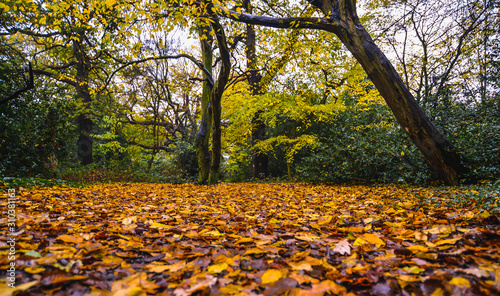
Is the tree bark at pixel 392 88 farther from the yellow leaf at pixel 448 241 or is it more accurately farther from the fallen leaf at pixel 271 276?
the fallen leaf at pixel 271 276

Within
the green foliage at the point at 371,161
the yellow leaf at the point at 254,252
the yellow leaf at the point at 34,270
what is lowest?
the yellow leaf at the point at 254,252

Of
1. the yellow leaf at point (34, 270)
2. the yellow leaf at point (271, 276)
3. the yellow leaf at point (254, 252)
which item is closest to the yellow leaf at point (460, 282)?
the yellow leaf at point (271, 276)

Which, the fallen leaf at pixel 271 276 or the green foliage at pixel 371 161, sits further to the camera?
the green foliage at pixel 371 161

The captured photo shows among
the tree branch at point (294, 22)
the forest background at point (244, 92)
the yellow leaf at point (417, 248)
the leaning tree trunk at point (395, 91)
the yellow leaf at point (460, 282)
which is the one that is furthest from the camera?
the forest background at point (244, 92)

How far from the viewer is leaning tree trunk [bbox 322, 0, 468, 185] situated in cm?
425

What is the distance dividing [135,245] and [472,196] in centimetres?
373

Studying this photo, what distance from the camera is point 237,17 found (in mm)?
4812

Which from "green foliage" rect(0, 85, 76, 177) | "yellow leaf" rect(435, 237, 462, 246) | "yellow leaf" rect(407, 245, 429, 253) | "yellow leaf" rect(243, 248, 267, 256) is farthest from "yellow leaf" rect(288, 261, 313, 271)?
"green foliage" rect(0, 85, 76, 177)

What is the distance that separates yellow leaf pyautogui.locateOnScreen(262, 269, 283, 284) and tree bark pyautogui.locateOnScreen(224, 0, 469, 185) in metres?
4.29

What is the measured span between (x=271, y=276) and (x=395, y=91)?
4373 millimetres

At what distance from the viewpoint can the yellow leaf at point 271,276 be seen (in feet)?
3.52

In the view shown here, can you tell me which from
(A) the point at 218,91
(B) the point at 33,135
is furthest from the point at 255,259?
(B) the point at 33,135

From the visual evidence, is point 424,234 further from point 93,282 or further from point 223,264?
point 93,282

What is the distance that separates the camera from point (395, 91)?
4266 mm
